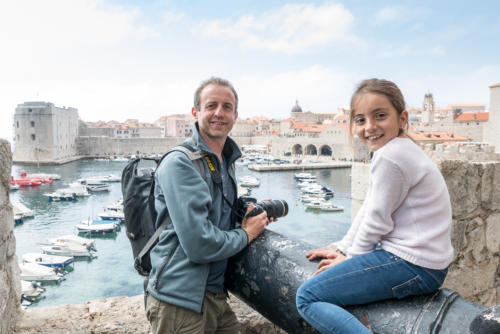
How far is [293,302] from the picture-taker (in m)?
1.07

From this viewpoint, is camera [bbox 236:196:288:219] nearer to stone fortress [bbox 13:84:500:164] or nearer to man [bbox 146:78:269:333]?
man [bbox 146:78:269:333]

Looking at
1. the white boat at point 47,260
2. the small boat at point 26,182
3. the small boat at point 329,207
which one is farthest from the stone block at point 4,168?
the small boat at point 26,182

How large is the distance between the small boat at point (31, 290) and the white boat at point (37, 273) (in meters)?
0.32

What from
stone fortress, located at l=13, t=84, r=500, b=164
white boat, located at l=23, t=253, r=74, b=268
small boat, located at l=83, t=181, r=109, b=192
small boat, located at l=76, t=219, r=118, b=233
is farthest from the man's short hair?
stone fortress, located at l=13, t=84, r=500, b=164

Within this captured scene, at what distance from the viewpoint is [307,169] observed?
39281 millimetres

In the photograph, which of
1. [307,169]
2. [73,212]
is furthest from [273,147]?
[73,212]

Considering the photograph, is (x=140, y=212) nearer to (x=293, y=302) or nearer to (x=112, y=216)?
(x=293, y=302)

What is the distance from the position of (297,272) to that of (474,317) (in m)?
0.45

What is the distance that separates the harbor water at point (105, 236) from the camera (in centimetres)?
1158

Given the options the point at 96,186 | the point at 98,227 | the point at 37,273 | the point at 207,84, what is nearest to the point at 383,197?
the point at 207,84

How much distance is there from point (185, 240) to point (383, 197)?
566 mm

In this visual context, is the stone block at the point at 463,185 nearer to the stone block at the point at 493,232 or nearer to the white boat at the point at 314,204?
the stone block at the point at 493,232

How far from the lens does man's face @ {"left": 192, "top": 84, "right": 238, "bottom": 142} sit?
4.14 feet

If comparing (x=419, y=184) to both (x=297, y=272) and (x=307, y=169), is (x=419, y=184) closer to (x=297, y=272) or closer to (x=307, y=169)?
(x=297, y=272)
